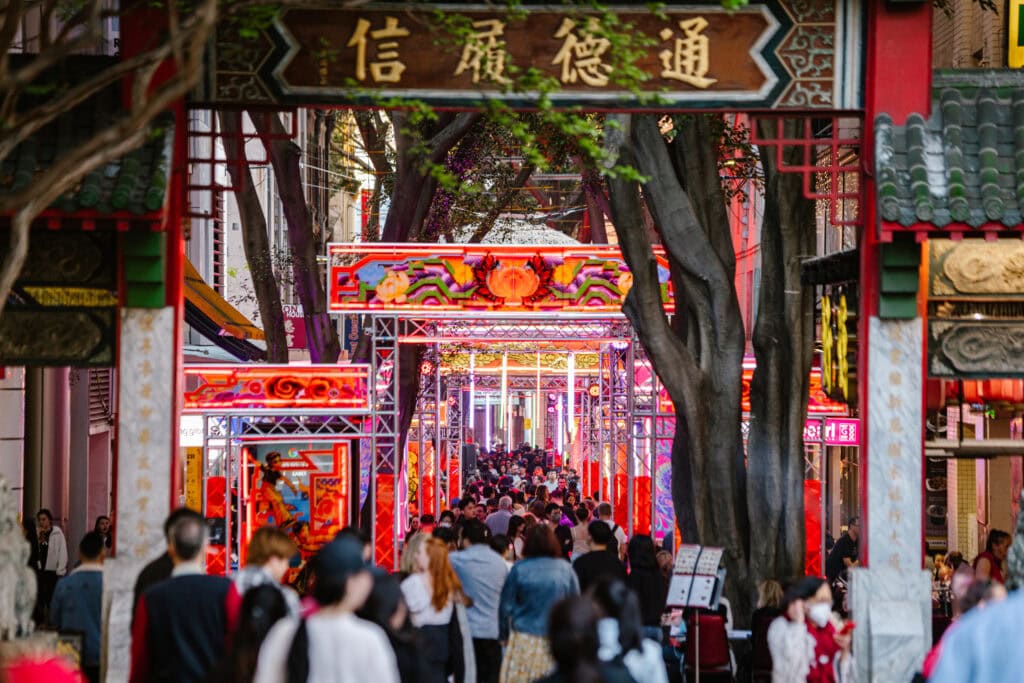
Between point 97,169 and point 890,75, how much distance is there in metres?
6.13

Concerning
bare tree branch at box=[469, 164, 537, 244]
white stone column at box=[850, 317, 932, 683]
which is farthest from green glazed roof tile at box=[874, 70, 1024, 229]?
bare tree branch at box=[469, 164, 537, 244]

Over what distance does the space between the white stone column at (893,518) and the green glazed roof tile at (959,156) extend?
1072 mm

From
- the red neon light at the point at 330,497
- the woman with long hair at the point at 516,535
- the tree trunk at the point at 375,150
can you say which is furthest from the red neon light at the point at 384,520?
the tree trunk at the point at 375,150

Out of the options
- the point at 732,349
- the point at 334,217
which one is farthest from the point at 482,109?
the point at 334,217

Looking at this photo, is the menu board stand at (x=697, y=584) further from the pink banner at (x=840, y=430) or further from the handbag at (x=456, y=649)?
the pink banner at (x=840, y=430)

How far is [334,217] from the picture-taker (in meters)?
57.9

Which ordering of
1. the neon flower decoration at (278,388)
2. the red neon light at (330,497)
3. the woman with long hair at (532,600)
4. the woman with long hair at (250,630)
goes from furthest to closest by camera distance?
1. the red neon light at (330,497)
2. the neon flower decoration at (278,388)
3. the woman with long hair at (532,600)
4. the woman with long hair at (250,630)

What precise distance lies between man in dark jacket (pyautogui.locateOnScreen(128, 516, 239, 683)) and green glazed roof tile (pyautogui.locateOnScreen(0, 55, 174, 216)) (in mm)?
4797

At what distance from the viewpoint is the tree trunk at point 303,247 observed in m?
23.5

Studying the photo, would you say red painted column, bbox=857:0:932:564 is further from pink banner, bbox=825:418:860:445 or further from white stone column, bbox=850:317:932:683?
pink banner, bbox=825:418:860:445

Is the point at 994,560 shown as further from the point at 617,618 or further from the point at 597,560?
the point at 617,618

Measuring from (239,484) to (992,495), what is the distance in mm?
10960

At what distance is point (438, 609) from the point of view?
12.5 metres

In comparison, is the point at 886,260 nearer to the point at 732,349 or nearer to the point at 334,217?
the point at 732,349
